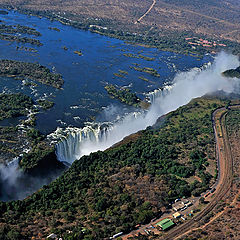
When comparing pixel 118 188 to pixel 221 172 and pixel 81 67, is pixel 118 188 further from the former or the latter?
pixel 81 67

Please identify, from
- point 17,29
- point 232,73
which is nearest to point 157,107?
point 232,73

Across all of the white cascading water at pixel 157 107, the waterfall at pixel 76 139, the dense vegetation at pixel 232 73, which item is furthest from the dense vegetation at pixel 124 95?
the dense vegetation at pixel 232 73

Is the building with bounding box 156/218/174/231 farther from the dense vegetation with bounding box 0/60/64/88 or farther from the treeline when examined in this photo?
the treeline

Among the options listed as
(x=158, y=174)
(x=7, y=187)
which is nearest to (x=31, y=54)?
(x=7, y=187)

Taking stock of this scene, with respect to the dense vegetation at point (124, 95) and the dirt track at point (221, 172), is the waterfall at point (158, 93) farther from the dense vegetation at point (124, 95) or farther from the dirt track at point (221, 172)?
the dirt track at point (221, 172)

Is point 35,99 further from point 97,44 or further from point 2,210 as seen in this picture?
point 97,44

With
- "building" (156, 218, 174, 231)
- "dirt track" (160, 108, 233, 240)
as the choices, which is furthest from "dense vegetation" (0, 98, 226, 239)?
"dirt track" (160, 108, 233, 240)
